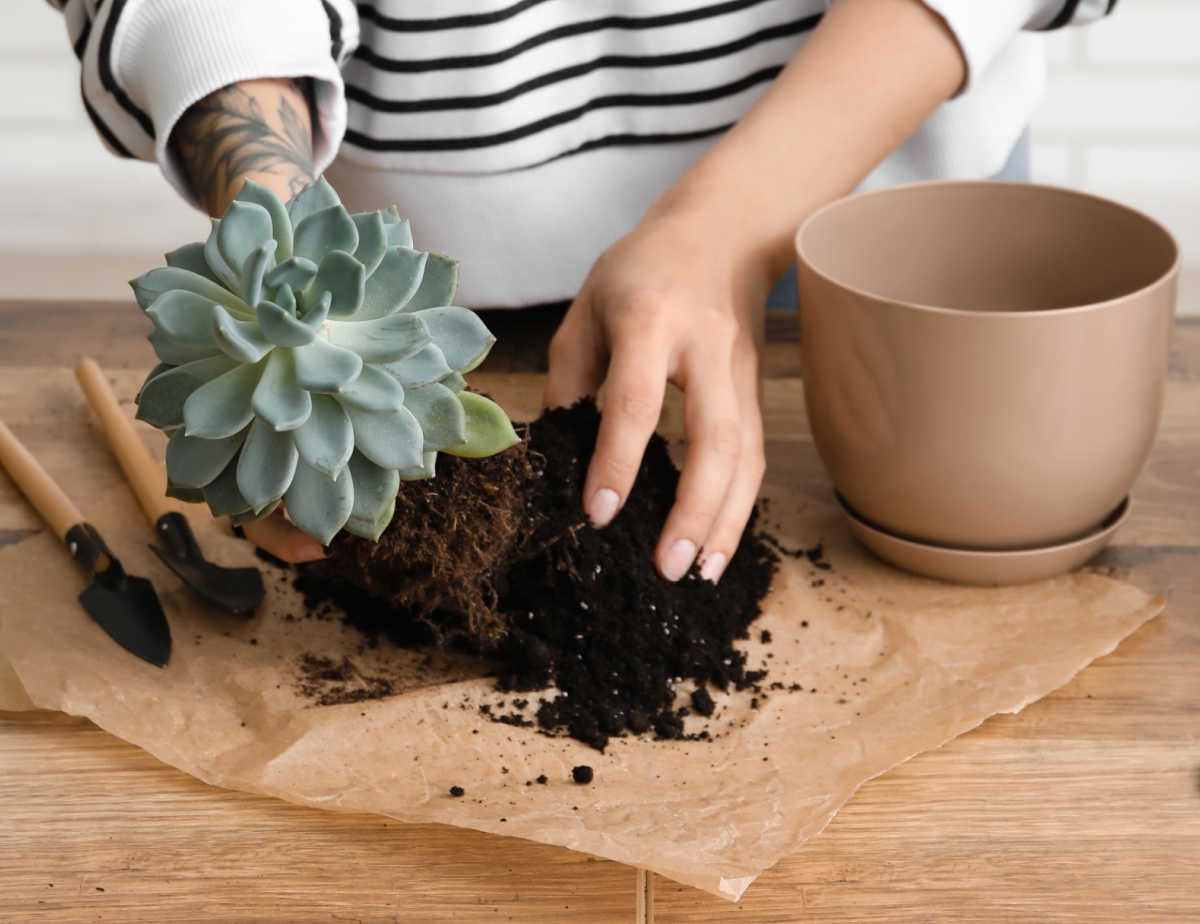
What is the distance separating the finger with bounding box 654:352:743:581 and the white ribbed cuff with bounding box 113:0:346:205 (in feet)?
1.08

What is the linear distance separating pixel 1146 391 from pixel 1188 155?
5.29ft

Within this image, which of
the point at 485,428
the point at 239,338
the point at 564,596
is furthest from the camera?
the point at 564,596

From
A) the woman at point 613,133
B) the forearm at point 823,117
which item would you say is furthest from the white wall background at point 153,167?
the forearm at point 823,117

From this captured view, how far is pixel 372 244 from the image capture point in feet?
1.70

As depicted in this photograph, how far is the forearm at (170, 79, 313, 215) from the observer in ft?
2.47

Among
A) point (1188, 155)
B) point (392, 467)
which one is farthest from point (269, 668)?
point (1188, 155)

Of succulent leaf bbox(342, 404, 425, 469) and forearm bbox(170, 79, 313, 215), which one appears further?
forearm bbox(170, 79, 313, 215)

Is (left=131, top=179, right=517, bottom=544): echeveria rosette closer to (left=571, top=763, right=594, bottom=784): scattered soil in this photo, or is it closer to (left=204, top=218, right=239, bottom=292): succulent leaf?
(left=204, top=218, right=239, bottom=292): succulent leaf

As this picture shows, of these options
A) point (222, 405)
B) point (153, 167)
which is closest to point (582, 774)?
point (222, 405)

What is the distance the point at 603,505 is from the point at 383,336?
211 mm

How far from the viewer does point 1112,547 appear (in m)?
0.77

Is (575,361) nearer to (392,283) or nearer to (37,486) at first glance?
(392,283)

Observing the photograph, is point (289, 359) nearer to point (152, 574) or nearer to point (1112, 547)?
point (152, 574)

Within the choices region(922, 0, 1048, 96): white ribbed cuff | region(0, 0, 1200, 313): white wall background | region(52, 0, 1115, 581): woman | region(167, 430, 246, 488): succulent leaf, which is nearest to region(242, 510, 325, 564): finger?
region(52, 0, 1115, 581): woman
